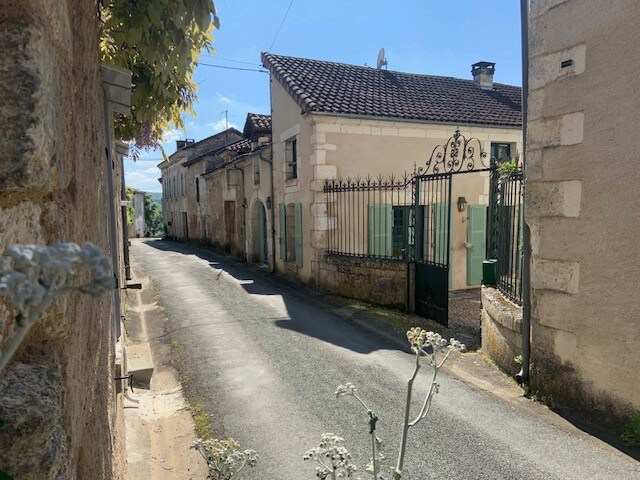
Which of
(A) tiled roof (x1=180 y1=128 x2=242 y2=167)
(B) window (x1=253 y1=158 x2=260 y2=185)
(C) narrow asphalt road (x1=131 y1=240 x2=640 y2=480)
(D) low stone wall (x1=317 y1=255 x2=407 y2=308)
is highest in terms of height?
(A) tiled roof (x1=180 y1=128 x2=242 y2=167)

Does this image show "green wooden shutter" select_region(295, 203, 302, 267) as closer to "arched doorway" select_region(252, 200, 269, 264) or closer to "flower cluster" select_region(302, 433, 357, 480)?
"arched doorway" select_region(252, 200, 269, 264)

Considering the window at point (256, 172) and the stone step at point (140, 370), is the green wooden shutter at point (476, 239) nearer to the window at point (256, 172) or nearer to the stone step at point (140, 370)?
the window at point (256, 172)

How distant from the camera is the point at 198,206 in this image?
25.0 metres

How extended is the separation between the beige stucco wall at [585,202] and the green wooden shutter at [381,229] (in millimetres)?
6026

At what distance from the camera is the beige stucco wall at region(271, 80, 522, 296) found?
1055 centimetres

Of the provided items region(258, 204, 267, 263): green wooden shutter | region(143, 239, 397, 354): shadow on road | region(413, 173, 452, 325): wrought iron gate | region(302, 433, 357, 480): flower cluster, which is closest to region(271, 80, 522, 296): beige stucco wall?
region(143, 239, 397, 354): shadow on road

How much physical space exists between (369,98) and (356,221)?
3722 mm

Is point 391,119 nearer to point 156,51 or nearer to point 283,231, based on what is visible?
point 283,231

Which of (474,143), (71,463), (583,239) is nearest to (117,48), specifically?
(71,463)

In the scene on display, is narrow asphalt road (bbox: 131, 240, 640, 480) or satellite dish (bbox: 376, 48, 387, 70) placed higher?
satellite dish (bbox: 376, 48, 387, 70)

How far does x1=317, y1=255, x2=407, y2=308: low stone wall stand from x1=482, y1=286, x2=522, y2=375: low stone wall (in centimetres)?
239

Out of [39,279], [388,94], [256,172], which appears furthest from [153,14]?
[256,172]

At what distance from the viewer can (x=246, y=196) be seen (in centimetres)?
1670

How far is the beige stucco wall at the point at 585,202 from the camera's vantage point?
3.72 meters
